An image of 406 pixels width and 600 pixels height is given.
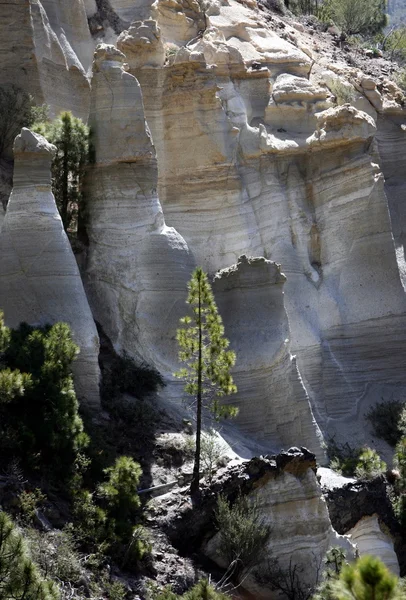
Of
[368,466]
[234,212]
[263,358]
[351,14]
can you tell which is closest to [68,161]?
[234,212]

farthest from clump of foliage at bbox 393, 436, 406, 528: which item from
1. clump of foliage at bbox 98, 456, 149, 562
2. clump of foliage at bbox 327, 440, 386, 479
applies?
clump of foliage at bbox 98, 456, 149, 562

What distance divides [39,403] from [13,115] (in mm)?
10327

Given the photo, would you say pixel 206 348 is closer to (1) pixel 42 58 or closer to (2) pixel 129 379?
(2) pixel 129 379

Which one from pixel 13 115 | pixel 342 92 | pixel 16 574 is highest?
pixel 342 92

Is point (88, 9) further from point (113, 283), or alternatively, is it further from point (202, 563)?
point (202, 563)

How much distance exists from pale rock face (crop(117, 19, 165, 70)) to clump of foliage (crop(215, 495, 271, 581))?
1545 cm

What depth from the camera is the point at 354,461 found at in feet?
85.9

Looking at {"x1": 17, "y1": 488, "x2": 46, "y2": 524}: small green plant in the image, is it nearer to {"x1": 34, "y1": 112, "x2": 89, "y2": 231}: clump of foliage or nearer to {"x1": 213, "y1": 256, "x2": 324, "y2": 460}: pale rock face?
{"x1": 213, "y1": 256, "x2": 324, "y2": 460}: pale rock face

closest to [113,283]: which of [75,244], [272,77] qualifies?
[75,244]

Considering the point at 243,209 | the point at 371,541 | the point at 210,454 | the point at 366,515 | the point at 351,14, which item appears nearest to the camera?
the point at 210,454

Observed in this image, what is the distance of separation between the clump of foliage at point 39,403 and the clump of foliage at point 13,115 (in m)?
8.17

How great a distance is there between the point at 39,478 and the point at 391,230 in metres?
16.5

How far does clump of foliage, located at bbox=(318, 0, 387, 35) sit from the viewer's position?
50.7 m

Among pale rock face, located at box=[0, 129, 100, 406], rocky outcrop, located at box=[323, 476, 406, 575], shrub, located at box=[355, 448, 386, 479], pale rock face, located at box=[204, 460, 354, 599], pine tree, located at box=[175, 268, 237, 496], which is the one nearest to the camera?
pale rock face, located at box=[204, 460, 354, 599]
